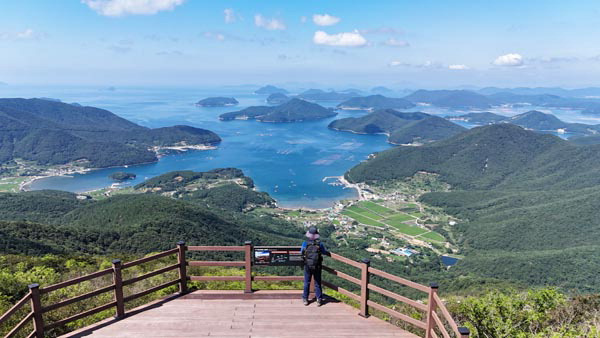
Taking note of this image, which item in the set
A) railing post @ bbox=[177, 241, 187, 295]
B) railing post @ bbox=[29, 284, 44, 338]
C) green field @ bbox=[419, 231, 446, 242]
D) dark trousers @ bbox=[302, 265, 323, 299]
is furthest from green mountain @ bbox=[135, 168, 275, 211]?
railing post @ bbox=[29, 284, 44, 338]

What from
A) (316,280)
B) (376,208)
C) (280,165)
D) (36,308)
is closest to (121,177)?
(280,165)

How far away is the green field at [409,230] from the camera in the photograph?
80.9 metres

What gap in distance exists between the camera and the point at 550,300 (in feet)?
35.0

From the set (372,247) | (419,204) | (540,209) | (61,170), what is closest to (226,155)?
(61,170)

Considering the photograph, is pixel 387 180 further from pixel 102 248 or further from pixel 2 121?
pixel 2 121

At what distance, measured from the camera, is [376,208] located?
9994 centimetres

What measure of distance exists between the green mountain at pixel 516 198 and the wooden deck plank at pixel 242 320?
4991 cm

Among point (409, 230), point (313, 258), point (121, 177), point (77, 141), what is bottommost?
point (409, 230)

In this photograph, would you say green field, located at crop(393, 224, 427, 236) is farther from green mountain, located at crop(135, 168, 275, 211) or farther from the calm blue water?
green mountain, located at crop(135, 168, 275, 211)

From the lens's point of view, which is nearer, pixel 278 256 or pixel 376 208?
pixel 278 256

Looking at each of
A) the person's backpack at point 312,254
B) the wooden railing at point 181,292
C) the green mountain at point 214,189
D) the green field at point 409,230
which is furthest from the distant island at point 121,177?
the person's backpack at point 312,254

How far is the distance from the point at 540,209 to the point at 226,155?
120m

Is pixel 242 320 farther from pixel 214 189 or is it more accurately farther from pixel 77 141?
pixel 77 141

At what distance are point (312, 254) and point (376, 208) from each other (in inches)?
3771
